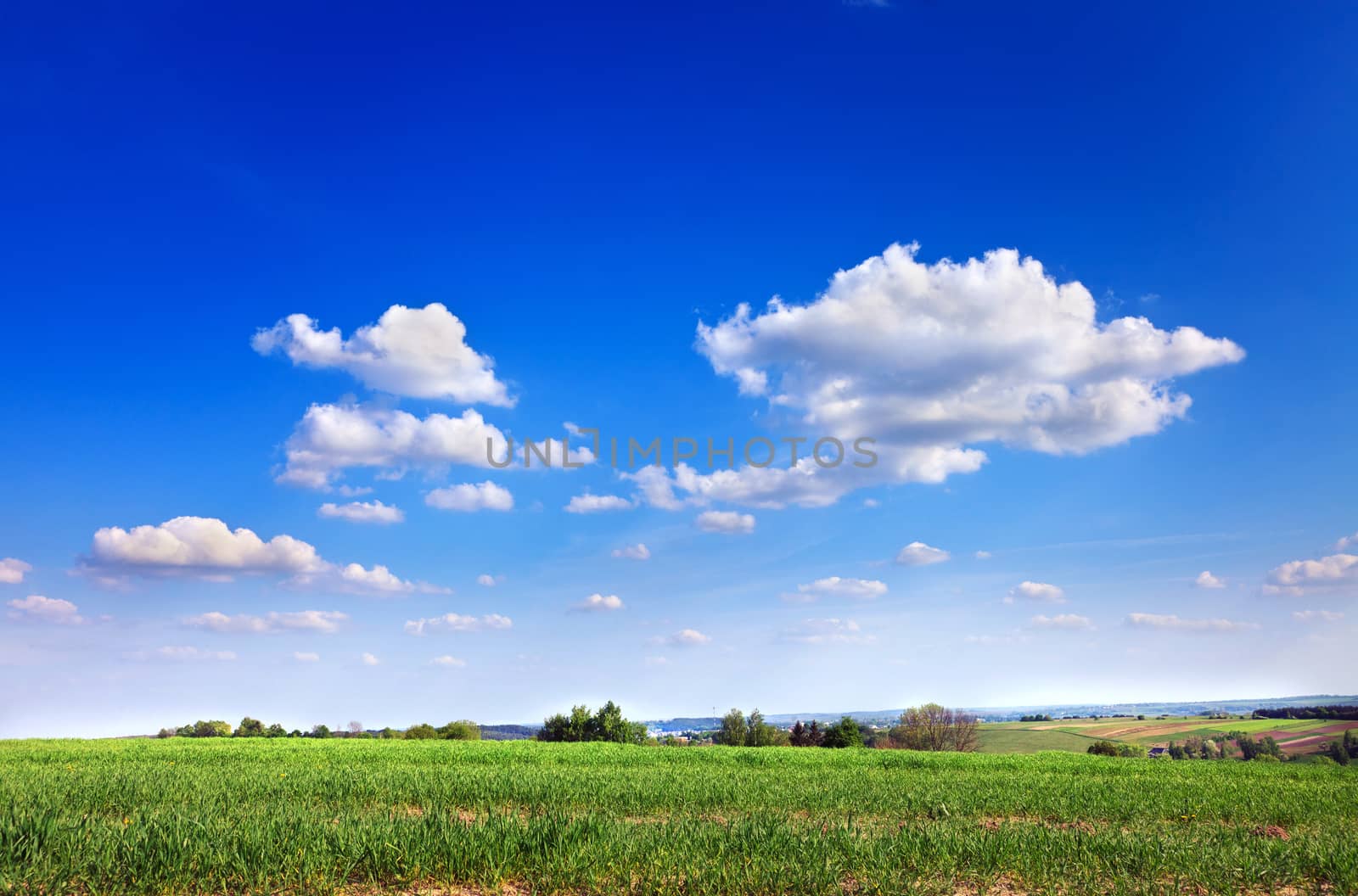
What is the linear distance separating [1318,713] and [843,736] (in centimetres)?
6958

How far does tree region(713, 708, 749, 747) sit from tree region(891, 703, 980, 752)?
65.8 ft

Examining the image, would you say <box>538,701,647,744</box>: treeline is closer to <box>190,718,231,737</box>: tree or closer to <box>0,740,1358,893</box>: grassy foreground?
<box>190,718,231,737</box>: tree

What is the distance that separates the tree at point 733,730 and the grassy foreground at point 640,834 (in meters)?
67.1

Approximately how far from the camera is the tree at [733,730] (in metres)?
81.1

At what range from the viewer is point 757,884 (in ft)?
22.1

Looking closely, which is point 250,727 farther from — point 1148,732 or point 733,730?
point 1148,732

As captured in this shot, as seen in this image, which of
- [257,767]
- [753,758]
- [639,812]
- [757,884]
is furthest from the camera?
[753,758]

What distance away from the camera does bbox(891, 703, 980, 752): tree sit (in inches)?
3573

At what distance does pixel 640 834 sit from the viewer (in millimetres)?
8227

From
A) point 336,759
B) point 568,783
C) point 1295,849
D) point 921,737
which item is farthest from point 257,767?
point 921,737

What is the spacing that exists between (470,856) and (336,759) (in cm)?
1927

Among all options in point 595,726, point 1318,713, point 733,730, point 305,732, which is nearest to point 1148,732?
point 1318,713

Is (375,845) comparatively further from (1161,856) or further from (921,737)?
(921,737)

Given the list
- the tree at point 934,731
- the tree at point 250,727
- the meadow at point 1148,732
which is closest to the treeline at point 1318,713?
the meadow at point 1148,732
